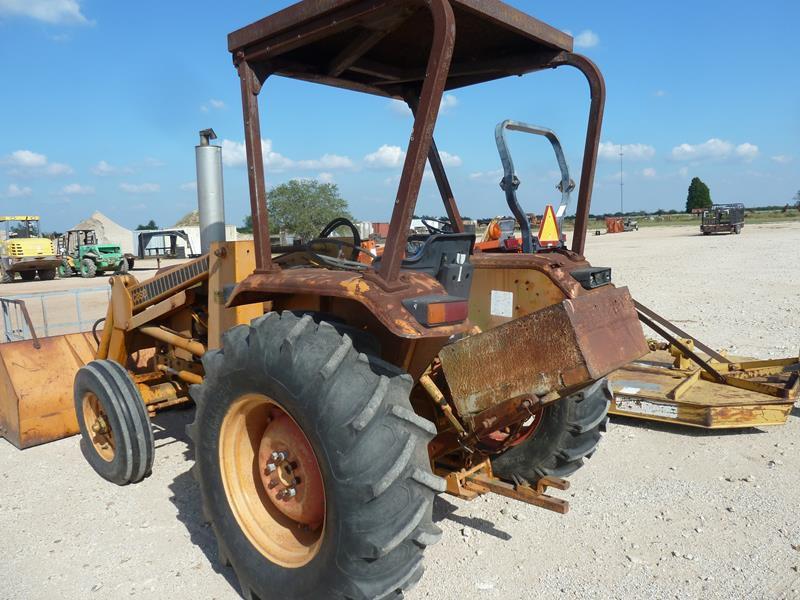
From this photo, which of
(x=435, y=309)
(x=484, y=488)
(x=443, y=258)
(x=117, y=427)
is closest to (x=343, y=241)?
(x=443, y=258)

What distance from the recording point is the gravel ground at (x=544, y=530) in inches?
116

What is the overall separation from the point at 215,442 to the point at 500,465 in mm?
1732

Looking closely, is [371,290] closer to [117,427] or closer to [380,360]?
[380,360]

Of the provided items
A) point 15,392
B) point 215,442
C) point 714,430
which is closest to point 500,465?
point 215,442

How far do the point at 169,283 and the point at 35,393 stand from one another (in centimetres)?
158

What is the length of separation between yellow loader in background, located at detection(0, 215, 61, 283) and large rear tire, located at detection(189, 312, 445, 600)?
26.1 meters

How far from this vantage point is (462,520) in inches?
140

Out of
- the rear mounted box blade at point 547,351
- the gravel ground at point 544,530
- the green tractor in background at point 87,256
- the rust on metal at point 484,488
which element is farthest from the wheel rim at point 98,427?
the green tractor in background at point 87,256

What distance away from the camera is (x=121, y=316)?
15.1 ft

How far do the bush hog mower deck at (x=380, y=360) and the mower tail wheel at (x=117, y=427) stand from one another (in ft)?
0.05

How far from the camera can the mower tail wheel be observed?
156 inches

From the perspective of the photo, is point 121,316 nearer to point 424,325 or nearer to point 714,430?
point 424,325

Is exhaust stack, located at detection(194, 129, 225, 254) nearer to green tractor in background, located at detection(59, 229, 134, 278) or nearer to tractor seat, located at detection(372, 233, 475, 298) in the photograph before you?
tractor seat, located at detection(372, 233, 475, 298)

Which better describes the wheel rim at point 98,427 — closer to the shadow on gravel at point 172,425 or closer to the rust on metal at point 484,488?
the shadow on gravel at point 172,425
